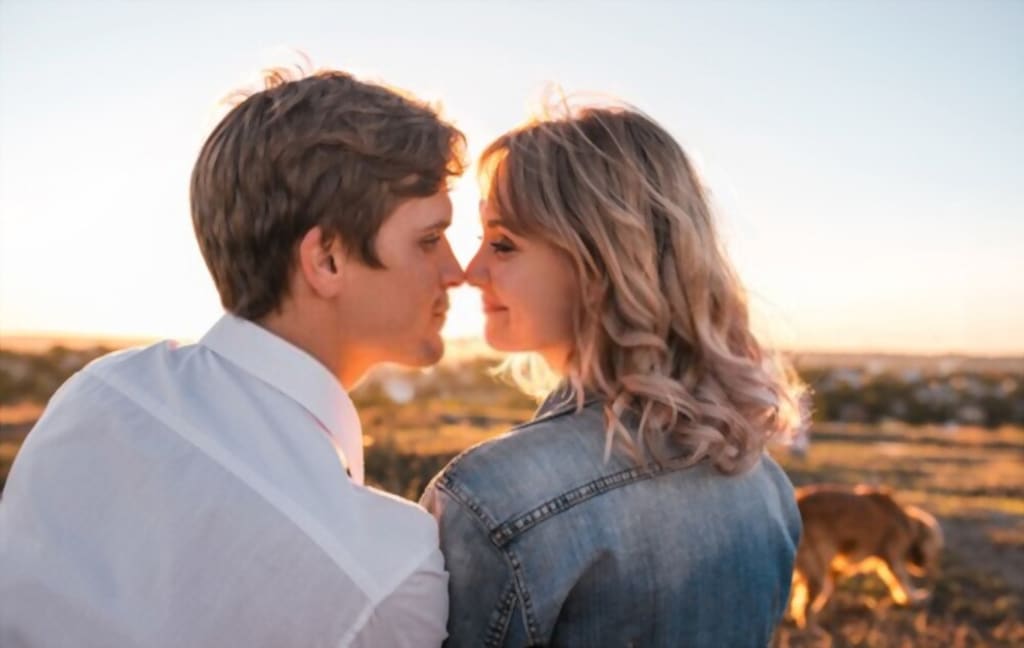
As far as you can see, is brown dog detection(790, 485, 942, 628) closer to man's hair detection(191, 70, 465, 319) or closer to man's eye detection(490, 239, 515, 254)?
man's eye detection(490, 239, 515, 254)

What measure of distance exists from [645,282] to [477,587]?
626 mm

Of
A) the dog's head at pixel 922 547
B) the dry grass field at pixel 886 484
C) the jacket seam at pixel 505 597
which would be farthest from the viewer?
the dog's head at pixel 922 547

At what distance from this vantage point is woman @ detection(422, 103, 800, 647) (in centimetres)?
203

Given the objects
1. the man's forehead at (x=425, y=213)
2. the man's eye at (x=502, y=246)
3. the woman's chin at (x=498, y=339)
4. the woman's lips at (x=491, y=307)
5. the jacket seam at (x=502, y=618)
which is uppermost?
the man's forehead at (x=425, y=213)

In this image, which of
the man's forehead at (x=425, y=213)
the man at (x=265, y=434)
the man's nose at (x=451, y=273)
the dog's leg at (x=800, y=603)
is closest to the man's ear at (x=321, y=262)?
the man at (x=265, y=434)

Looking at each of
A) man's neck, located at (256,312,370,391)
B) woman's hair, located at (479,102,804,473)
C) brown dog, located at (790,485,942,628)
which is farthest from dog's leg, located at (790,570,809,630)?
man's neck, located at (256,312,370,391)

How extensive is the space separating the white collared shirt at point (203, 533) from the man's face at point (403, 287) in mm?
318

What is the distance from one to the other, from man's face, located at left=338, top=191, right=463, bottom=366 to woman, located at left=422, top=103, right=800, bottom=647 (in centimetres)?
9

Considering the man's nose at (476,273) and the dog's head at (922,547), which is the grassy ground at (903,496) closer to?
the dog's head at (922,547)

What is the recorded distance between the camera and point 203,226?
7.90ft

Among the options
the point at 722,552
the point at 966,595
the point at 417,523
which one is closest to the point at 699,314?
the point at 722,552

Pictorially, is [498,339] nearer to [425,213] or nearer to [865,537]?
[425,213]

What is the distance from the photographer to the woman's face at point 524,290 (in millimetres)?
2361

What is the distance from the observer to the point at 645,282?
2258mm
